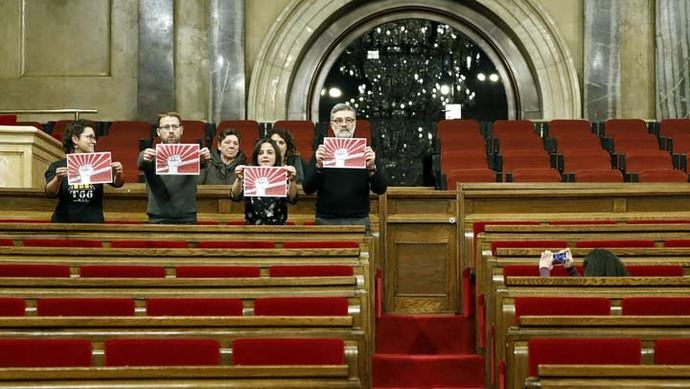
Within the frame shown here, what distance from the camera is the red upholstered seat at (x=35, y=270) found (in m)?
3.72

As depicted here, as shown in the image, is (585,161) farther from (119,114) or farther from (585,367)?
(585,367)

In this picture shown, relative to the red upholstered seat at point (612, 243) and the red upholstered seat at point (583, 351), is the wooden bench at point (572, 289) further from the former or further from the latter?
the red upholstered seat at point (612, 243)

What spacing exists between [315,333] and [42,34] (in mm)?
6772

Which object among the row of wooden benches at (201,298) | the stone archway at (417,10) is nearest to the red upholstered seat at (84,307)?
the row of wooden benches at (201,298)

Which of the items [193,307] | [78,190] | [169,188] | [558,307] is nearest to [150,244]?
[169,188]

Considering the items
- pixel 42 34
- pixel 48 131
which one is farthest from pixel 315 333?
pixel 42 34

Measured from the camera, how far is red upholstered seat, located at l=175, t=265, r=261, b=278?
3.68 meters

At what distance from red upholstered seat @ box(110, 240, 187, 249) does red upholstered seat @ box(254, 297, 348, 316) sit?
1113 mm

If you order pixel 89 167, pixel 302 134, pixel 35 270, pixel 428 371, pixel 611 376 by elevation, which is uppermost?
pixel 302 134

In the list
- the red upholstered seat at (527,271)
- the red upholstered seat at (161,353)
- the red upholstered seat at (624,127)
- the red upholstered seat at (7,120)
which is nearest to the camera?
the red upholstered seat at (161,353)

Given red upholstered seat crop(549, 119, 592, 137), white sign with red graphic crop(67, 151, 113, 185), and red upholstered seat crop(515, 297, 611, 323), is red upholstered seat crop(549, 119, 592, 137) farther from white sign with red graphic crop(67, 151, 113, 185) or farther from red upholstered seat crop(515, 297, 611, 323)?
red upholstered seat crop(515, 297, 611, 323)

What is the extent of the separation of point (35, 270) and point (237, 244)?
0.84m

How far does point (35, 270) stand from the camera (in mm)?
3729

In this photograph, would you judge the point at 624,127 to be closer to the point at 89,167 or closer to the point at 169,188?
the point at 169,188
